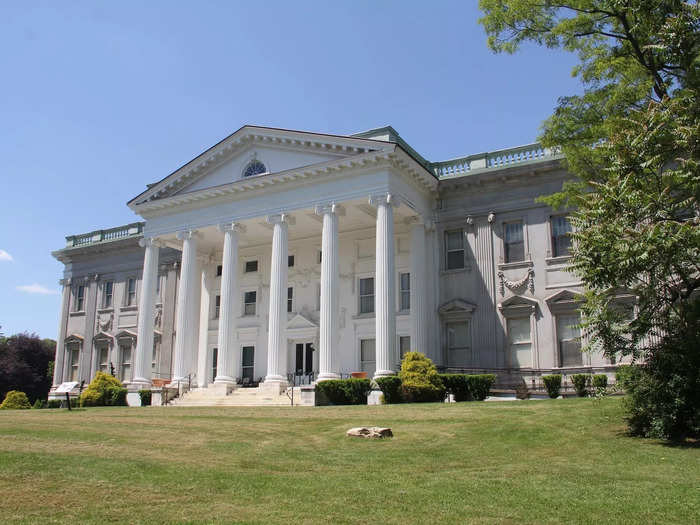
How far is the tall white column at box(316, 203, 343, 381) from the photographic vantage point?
29828mm

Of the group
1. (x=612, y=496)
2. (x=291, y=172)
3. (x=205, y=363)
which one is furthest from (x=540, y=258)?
(x=612, y=496)

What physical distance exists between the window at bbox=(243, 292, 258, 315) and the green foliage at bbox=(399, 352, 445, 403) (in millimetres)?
14928

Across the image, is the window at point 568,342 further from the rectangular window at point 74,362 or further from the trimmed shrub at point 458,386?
the rectangular window at point 74,362

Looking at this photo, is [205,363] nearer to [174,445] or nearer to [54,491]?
[174,445]

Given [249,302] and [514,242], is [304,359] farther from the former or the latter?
[514,242]

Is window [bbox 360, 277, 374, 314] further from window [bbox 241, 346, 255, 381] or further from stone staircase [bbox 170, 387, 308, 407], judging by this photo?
window [bbox 241, 346, 255, 381]

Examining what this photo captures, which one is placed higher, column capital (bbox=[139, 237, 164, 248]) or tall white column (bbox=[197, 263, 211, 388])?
column capital (bbox=[139, 237, 164, 248])

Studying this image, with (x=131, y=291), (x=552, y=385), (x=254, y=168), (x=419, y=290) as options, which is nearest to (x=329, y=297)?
(x=419, y=290)

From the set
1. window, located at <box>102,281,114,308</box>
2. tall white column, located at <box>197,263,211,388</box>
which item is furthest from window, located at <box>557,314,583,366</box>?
window, located at <box>102,281,114,308</box>

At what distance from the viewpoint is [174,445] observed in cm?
1498

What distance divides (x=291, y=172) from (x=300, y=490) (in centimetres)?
2357

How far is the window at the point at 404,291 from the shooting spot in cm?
3441

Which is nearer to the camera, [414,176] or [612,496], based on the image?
[612,496]

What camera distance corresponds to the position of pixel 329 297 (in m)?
30.6
